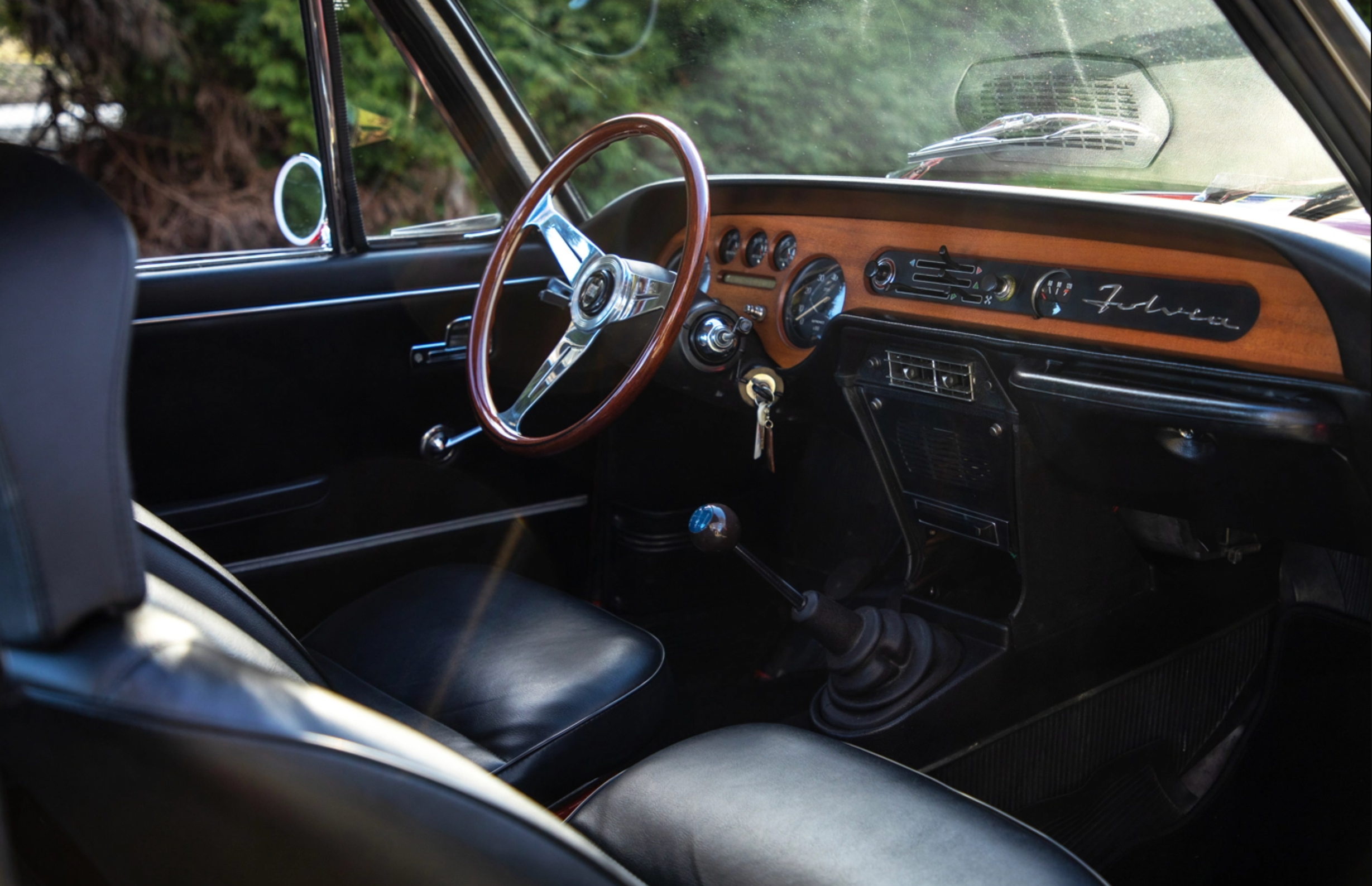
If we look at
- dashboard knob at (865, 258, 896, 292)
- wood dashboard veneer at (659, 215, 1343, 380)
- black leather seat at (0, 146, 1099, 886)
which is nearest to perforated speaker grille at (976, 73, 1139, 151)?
wood dashboard veneer at (659, 215, 1343, 380)

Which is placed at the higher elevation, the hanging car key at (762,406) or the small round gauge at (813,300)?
the small round gauge at (813,300)

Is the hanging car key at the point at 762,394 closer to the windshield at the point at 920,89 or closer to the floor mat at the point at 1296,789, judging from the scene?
the windshield at the point at 920,89

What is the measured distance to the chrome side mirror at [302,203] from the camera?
218 cm

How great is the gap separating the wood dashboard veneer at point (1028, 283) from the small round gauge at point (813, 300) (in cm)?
1

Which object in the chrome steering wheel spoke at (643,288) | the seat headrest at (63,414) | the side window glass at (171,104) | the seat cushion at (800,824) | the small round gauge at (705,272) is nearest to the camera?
the seat headrest at (63,414)

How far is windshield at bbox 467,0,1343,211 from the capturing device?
133cm

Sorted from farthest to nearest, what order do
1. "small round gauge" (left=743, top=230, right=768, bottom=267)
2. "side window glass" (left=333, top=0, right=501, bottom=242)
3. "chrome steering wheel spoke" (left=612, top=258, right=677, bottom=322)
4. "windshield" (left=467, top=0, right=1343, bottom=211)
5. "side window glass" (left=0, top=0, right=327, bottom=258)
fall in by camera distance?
"side window glass" (left=0, top=0, right=327, bottom=258) → "side window glass" (left=333, top=0, right=501, bottom=242) → "small round gauge" (left=743, top=230, right=768, bottom=267) → "chrome steering wheel spoke" (left=612, top=258, right=677, bottom=322) → "windshield" (left=467, top=0, right=1343, bottom=211)

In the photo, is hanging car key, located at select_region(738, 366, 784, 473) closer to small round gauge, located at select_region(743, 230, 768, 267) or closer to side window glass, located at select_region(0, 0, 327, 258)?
small round gauge, located at select_region(743, 230, 768, 267)

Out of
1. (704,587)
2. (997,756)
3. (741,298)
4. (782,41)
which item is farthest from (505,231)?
(997,756)

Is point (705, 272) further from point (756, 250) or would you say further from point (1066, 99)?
point (1066, 99)

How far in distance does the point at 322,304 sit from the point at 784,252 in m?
0.88

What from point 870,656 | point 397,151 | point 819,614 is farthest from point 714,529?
point 397,151

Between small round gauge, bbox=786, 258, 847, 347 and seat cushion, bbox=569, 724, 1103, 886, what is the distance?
0.88 meters

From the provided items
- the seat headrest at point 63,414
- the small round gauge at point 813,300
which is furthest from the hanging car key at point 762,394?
the seat headrest at point 63,414
